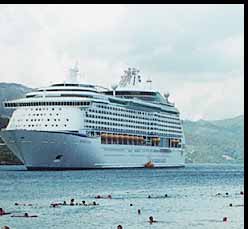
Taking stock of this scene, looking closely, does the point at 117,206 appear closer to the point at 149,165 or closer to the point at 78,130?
the point at 78,130

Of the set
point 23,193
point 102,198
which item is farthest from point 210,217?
point 23,193

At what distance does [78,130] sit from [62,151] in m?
2.35

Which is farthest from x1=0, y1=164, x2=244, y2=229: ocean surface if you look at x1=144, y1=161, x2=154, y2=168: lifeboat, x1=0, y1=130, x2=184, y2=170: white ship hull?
x1=144, y1=161, x2=154, y2=168: lifeboat

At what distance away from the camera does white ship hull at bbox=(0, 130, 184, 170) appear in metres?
51.3

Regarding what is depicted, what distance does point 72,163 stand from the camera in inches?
2131

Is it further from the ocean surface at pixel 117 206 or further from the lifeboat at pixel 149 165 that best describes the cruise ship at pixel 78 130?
the ocean surface at pixel 117 206

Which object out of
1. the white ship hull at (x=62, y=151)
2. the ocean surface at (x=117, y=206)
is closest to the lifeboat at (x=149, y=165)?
the white ship hull at (x=62, y=151)

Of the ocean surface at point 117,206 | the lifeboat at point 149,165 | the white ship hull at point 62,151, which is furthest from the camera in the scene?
the lifeboat at point 149,165

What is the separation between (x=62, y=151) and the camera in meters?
52.1

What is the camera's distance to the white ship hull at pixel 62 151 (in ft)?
168

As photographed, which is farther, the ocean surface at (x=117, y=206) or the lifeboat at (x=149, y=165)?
the lifeboat at (x=149, y=165)

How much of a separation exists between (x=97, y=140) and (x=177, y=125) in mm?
24549

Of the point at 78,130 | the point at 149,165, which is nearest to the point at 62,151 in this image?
the point at 78,130

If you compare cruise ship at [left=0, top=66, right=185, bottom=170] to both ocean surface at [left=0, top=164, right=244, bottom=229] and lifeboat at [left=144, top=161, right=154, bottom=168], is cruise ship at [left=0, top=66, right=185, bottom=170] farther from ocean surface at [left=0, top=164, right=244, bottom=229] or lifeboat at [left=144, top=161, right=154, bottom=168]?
ocean surface at [left=0, top=164, right=244, bottom=229]
